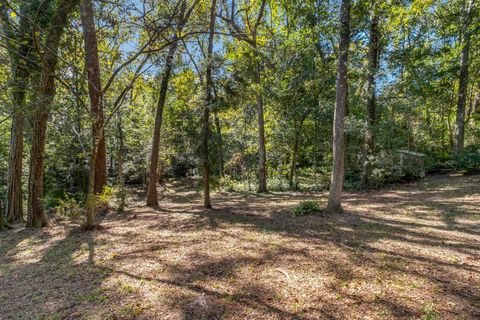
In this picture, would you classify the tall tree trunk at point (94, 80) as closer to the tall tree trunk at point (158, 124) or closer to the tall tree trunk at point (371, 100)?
the tall tree trunk at point (158, 124)

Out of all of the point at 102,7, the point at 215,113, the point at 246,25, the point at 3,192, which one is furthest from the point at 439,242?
the point at 3,192

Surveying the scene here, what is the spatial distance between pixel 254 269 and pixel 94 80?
6.30 metres

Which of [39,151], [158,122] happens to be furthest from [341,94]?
[39,151]

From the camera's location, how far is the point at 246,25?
1248 cm

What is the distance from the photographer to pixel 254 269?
3365 mm

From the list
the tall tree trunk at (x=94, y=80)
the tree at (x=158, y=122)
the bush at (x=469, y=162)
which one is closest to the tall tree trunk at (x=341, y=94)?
the tree at (x=158, y=122)

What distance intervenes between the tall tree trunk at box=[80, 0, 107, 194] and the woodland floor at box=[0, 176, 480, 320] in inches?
85.0

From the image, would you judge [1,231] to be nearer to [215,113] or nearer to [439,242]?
[215,113]

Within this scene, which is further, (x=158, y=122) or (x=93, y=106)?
(x=158, y=122)

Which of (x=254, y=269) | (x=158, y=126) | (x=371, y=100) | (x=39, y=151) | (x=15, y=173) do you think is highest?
(x=371, y=100)

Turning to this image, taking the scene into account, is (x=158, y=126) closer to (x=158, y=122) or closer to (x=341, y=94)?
(x=158, y=122)

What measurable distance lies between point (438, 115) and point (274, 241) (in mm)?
16770

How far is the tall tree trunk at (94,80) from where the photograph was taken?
4.83 meters

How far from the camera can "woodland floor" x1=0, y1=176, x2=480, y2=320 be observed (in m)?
2.51
